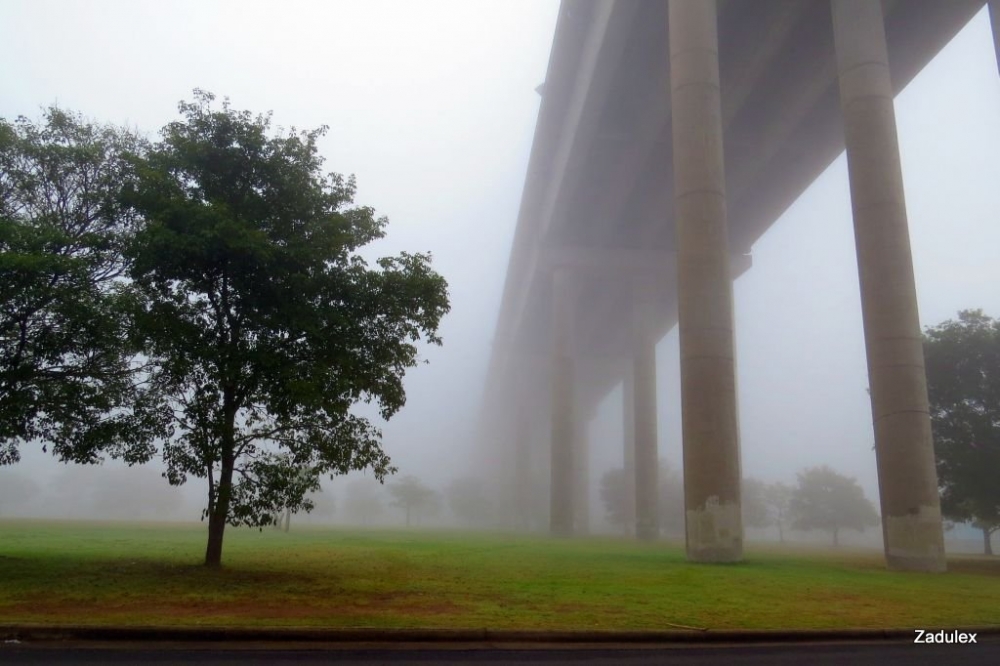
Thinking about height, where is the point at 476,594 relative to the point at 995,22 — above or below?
below

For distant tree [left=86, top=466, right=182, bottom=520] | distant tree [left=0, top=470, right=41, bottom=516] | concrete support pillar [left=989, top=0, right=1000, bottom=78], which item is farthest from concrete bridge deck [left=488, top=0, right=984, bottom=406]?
distant tree [left=0, top=470, right=41, bottom=516]

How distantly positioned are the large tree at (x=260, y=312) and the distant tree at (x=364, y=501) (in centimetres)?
13756

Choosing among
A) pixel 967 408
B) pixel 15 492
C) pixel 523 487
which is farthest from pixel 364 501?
pixel 967 408

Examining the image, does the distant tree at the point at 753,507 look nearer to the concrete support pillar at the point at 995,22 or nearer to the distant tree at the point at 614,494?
the distant tree at the point at 614,494

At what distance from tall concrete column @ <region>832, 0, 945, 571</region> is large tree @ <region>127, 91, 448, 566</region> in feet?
48.1

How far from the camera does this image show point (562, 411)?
54.7 metres

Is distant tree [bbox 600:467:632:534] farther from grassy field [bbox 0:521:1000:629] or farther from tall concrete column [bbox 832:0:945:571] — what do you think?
grassy field [bbox 0:521:1000:629]

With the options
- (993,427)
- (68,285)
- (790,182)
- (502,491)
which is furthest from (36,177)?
(502,491)

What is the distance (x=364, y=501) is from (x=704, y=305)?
A: 139 meters

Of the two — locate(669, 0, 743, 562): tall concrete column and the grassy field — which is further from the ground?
locate(669, 0, 743, 562): tall concrete column

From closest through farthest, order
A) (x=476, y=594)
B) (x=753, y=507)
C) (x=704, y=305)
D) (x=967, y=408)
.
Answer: (x=476, y=594), (x=704, y=305), (x=967, y=408), (x=753, y=507)

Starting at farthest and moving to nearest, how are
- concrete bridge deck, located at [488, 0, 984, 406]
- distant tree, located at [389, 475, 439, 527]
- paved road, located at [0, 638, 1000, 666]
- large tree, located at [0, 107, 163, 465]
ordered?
distant tree, located at [389, 475, 439, 527] → concrete bridge deck, located at [488, 0, 984, 406] → large tree, located at [0, 107, 163, 465] → paved road, located at [0, 638, 1000, 666]

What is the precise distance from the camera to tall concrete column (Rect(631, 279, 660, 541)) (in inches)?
2026

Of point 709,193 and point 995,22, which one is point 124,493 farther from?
point 995,22
